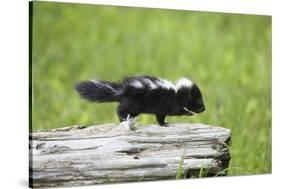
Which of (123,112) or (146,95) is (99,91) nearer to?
(123,112)

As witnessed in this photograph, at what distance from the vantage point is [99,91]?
5.78 meters

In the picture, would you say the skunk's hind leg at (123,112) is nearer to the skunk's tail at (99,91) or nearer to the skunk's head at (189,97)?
the skunk's tail at (99,91)

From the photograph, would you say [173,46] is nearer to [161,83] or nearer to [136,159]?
[161,83]

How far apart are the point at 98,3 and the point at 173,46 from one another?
0.70 metres

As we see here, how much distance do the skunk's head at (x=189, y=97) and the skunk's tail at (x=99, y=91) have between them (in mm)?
450

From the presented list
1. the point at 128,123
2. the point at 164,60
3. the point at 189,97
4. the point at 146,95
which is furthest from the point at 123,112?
the point at 164,60

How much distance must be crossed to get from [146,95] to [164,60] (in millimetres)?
490

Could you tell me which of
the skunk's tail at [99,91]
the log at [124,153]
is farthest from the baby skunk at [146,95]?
the log at [124,153]

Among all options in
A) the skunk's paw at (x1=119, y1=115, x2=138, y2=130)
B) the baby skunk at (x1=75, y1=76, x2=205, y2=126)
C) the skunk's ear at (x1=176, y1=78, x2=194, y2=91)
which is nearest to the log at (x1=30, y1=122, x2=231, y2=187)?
the skunk's paw at (x1=119, y1=115, x2=138, y2=130)

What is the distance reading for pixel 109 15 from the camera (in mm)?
6195

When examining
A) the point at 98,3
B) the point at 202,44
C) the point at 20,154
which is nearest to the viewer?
the point at 20,154

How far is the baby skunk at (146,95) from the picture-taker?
5.79 m
